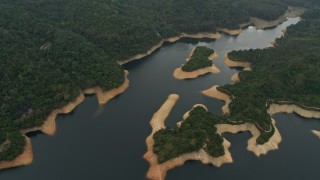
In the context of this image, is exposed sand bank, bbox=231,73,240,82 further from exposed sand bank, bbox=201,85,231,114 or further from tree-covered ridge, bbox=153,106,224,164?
tree-covered ridge, bbox=153,106,224,164

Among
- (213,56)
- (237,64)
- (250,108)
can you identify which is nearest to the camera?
Result: (250,108)

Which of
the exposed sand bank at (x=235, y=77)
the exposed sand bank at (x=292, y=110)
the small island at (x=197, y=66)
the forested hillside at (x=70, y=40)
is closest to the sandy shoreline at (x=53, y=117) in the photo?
the forested hillside at (x=70, y=40)

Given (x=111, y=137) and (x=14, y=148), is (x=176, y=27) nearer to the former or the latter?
(x=111, y=137)

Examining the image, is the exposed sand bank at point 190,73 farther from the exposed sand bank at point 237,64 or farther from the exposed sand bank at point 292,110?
the exposed sand bank at point 292,110

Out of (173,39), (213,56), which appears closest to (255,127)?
(213,56)

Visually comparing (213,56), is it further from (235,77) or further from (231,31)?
(231,31)

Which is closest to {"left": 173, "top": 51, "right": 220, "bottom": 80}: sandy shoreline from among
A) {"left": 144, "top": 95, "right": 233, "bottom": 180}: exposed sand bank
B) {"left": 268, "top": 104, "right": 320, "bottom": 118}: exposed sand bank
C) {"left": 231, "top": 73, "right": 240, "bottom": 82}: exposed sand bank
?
{"left": 231, "top": 73, "right": 240, "bottom": 82}: exposed sand bank
